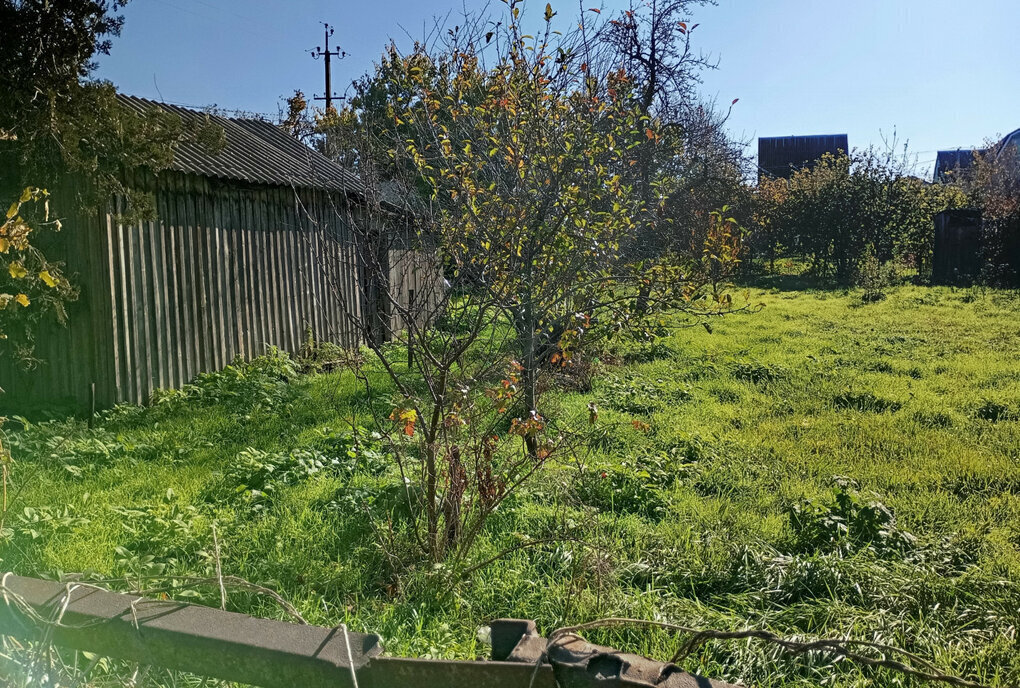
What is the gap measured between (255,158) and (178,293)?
3237 mm

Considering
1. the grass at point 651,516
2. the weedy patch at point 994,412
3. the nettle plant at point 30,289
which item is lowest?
the grass at point 651,516

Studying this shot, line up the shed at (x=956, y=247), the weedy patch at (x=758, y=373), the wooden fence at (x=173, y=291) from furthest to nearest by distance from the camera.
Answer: the shed at (x=956, y=247), the weedy patch at (x=758, y=373), the wooden fence at (x=173, y=291)

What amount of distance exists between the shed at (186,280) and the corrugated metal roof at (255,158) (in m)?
0.04

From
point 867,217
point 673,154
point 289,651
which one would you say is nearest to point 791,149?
point 867,217

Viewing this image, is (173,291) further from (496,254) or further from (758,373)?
(758,373)

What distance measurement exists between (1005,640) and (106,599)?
3.43 metres

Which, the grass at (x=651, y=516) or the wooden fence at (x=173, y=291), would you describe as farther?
the wooden fence at (x=173, y=291)

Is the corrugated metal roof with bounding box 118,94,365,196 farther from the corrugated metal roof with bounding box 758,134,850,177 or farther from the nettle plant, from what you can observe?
the corrugated metal roof with bounding box 758,134,850,177

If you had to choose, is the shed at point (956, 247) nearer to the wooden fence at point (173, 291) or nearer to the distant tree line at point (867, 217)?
the distant tree line at point (867, 217)

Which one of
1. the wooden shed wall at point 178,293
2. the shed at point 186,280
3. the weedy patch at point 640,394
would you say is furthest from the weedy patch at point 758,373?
the wooden shed wall at point 178,293

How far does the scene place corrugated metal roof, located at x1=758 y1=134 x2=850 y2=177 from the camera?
150ft

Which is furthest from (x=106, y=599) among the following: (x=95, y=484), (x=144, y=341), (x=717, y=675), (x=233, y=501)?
(x=144, y=341)

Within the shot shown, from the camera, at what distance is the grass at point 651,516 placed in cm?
321

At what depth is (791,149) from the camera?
46.7 meters
